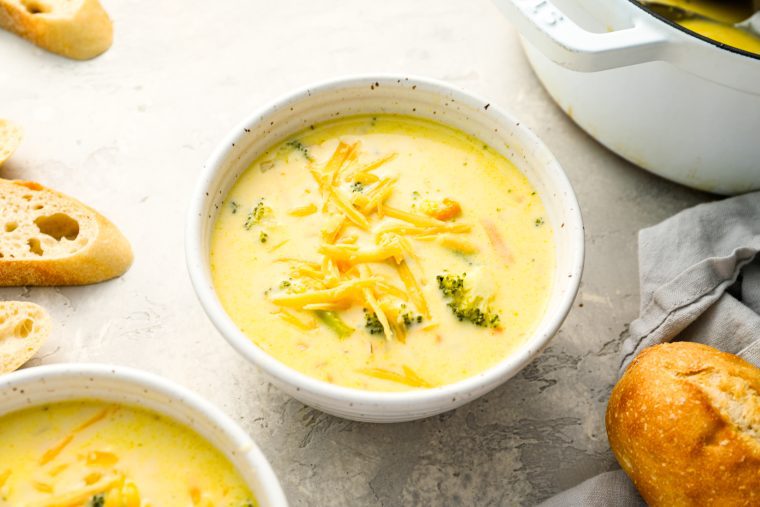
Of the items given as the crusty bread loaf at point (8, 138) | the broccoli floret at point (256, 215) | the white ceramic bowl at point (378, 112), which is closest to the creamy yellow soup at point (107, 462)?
the white ceramic bowl at point (378, 112)

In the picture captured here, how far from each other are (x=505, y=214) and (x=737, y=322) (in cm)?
61

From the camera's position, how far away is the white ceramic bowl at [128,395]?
1.63 m

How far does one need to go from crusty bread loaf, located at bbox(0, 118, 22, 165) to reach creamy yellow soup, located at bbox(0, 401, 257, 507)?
0.97 metres

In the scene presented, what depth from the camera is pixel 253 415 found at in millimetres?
2061

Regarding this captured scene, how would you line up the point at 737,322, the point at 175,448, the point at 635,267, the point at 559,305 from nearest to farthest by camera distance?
the point at 175,448 < the point at 559,305 < the point at 737,322 < the point at 635,267

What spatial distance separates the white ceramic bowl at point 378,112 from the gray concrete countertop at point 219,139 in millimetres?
256

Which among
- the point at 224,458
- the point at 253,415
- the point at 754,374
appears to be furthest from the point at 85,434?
the point at 754,374

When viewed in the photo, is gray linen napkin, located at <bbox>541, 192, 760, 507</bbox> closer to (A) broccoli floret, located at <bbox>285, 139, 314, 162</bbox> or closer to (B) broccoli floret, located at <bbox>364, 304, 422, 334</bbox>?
(B) broccoli floret, located at <bbox>364, 304, 422, 334</bbox>

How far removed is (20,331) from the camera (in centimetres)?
209

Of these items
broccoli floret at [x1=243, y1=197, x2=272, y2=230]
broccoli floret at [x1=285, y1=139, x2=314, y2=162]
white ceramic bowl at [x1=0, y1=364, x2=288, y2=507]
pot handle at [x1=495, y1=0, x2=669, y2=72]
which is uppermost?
pot handle at [x1=495, y1=0, x2=669, y2=72]

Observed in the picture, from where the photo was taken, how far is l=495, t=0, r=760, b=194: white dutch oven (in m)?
1.94

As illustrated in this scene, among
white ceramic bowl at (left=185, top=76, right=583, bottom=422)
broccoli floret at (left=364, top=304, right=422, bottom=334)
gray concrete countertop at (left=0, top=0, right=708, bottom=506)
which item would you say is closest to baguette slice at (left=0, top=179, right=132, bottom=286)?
gray concrete countertop at (left=0, top=0, right=708, bottom=506)

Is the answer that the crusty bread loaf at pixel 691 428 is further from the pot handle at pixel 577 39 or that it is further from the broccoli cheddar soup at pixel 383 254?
the pot handle at pixel 577 39

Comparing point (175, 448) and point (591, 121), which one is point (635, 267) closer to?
point (591, 121)
